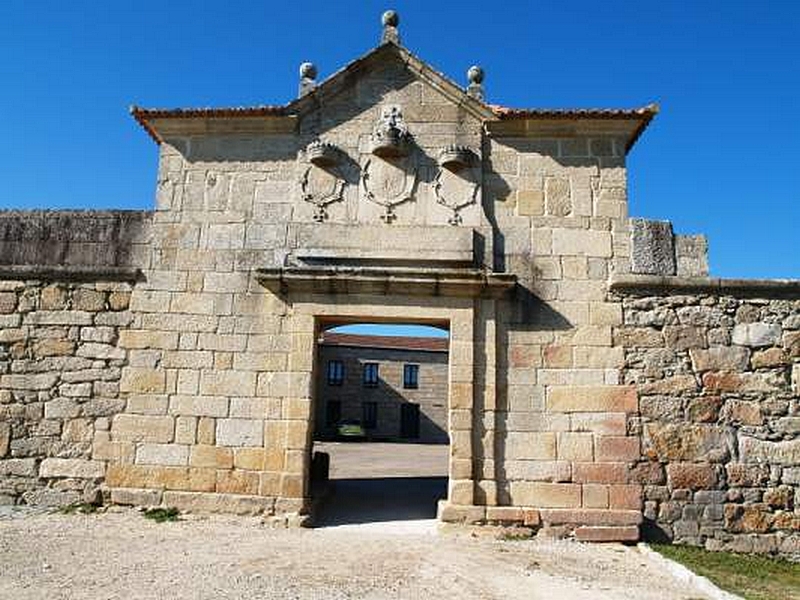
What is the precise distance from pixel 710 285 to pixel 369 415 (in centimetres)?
2427

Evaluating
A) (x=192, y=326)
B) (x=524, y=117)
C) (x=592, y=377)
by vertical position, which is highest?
(x=524, y=117)

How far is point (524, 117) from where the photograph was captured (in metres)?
6.51

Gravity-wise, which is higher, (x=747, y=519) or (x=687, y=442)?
(x=687, y=442)

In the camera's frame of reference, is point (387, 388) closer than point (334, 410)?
No

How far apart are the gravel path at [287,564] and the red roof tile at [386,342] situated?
2396cm

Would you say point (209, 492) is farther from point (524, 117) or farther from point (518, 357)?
point (524, 117)

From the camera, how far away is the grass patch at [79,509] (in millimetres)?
5852

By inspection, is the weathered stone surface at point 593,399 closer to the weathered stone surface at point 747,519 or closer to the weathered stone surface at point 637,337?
the weathered stone surface at point 637,337

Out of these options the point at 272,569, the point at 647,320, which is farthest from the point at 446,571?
the point at 647,320

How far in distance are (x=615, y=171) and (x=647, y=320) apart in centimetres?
162

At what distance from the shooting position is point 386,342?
102ft

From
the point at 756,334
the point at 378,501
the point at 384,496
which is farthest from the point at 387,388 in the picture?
the point at 756,334

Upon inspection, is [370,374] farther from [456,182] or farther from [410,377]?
[456,182]

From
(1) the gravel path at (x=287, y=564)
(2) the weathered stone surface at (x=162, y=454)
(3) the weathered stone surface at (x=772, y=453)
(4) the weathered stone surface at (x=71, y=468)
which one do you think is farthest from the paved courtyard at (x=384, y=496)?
(3) the weathered stone surface at (x=772, y=453)
